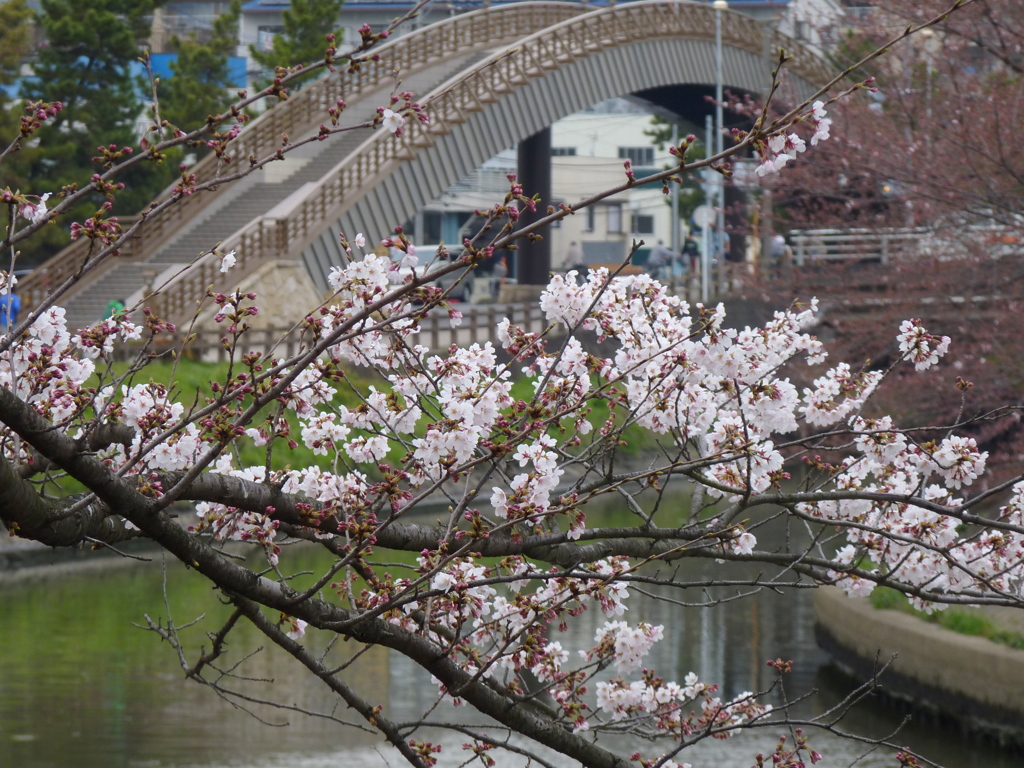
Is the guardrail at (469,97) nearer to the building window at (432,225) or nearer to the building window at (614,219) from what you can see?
the building window at (432,225)

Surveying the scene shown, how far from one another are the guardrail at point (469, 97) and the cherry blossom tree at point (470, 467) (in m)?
16.8

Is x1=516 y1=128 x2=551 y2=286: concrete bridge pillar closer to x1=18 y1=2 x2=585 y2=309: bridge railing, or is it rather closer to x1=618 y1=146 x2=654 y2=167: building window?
x1=18 y1=2 x2=585 y2=309: bridge railing

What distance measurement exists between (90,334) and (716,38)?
1338 inches

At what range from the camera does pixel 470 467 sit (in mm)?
3898

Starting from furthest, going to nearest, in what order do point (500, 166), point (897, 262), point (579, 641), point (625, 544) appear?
1. point (500, 166)
2. point (897, 262)
3. point (579, 641)
4. point (625, 544)

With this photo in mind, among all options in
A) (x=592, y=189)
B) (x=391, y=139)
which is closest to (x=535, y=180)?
(x=391, y=139)

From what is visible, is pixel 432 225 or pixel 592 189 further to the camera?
pixel 592 189

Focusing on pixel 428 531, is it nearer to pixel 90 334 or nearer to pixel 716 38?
pixel 90 334

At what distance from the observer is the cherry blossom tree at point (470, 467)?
3717 millimetres

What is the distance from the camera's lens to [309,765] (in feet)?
38.8

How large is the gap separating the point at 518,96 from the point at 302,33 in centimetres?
1012

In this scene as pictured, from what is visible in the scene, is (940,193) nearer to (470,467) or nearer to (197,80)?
(470,467)

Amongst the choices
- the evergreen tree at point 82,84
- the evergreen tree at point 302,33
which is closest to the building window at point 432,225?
the evergreen tree at point 302,33

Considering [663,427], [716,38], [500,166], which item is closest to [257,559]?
[663,427]
